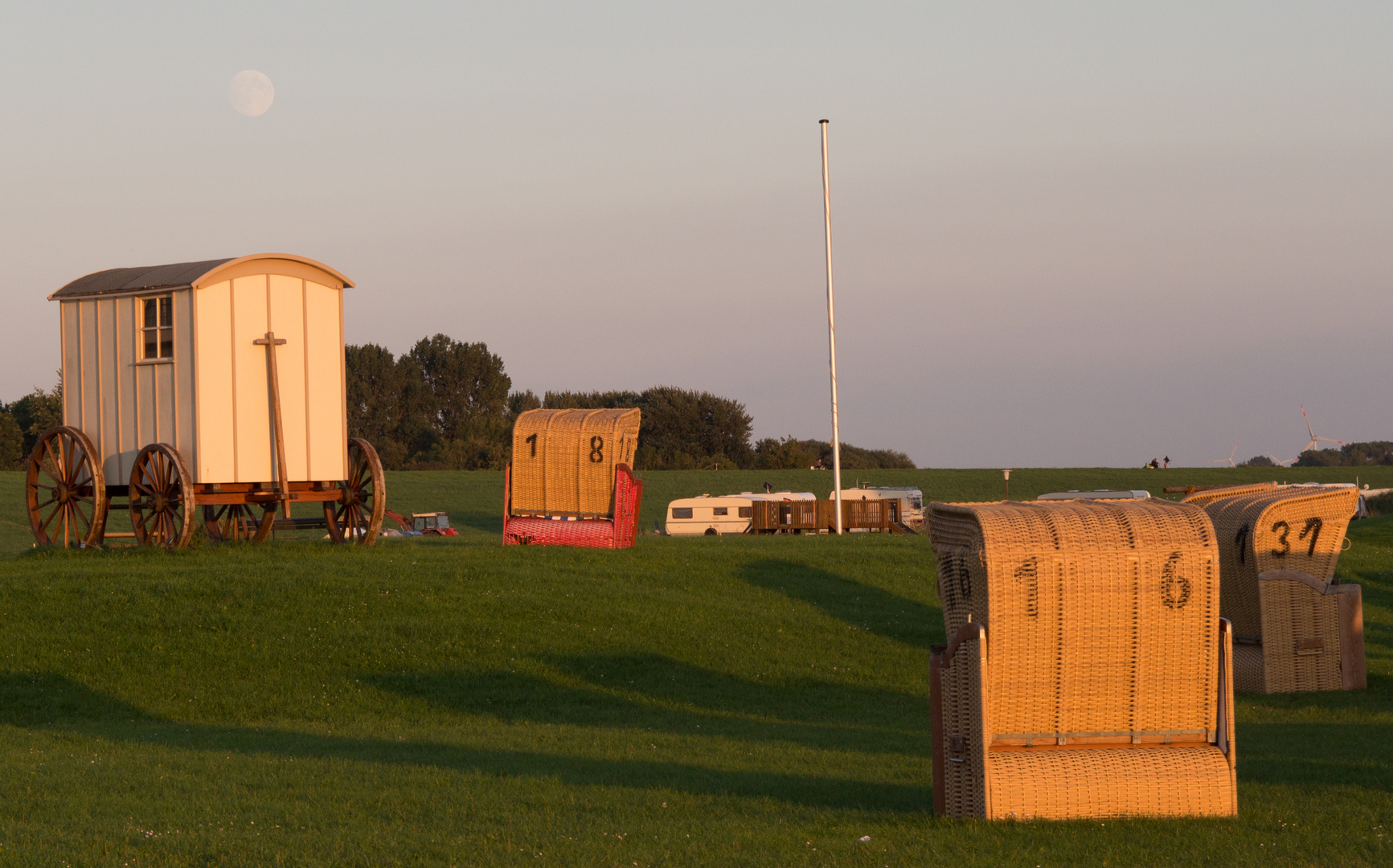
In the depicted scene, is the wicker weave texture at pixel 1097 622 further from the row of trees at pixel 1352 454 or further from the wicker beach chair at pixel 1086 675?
the row of trees at pixel 1352 454

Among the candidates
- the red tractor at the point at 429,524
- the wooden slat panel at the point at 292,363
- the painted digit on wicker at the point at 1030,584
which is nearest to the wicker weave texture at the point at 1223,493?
the painted digit on wicker at the point at 1030,584

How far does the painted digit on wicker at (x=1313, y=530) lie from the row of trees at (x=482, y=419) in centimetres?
6314

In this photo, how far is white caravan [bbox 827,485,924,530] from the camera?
1464 inches

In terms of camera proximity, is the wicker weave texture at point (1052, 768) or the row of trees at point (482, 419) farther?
the row of trees at point (482, 419)

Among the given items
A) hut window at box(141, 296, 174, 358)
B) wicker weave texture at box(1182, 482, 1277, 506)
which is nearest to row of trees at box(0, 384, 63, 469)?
hut window at box(141, 296, 174, 358)

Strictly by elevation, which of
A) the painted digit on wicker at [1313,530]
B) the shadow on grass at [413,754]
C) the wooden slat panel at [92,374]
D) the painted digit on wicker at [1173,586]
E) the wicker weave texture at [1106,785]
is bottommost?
the shadow on grass at [413,754]

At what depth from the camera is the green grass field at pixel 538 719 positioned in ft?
23.3

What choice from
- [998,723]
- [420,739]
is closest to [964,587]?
[998,723]

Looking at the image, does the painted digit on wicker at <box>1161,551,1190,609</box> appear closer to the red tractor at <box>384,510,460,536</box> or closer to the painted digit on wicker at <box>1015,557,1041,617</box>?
the painted digit on wicker at <box>1015,557,1041,617</box>

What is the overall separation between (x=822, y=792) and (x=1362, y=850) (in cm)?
330

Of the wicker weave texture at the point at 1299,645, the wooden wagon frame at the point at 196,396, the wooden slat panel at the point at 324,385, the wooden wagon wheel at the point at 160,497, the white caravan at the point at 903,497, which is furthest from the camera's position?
the white caravan at the point at 903,497

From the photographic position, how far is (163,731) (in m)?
12.8

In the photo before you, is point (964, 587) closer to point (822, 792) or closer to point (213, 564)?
point (822, 792)

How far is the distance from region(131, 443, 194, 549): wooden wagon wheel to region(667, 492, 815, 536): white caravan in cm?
1924
